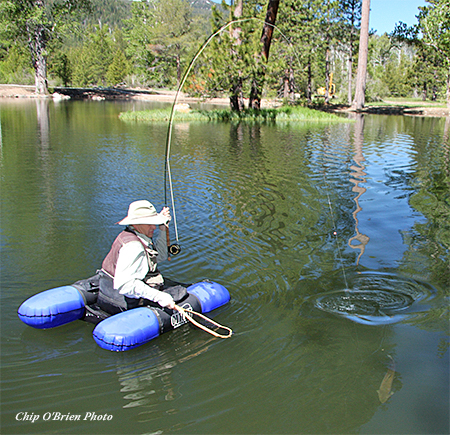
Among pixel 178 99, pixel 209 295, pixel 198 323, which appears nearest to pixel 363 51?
pixel 178 99

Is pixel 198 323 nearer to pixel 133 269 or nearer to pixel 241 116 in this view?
pixel 133 269

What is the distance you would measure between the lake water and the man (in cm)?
47

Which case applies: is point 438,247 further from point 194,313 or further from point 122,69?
point 122,69

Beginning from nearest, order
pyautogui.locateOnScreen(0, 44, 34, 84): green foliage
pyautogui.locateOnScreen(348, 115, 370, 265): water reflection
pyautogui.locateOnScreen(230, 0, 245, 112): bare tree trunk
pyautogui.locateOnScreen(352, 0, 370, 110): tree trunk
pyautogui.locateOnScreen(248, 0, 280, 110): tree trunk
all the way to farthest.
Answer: pyautogui.locateOnScreen(348, 115, 370, 265): water reflection, pyautogui.locateOnScreen(248, 0, 280, 110): tree trunk, pyautogui.locateOnScreen(230, 0, 245, 112): bare tree trunk, pyautogui.locateOnScreen(352, 0, 370, 110): tree trunk, pyautogui.locateOnScreen(0, 44, 34, 84): green foliage

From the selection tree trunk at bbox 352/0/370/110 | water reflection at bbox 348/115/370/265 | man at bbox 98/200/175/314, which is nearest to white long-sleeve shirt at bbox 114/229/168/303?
man at bbox 98/200/175/314

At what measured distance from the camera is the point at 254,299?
564 cm

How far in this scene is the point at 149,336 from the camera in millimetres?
4520

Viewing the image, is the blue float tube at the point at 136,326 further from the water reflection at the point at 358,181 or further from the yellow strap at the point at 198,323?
the water reflection at the point at 358,181

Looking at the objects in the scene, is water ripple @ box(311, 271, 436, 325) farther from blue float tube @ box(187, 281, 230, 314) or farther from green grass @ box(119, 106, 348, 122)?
green grass @ box(119, 106, 348, 122)

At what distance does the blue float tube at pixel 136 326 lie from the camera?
4352 millimetres

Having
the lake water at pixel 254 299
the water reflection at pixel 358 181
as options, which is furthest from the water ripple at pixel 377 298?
the water reflection at pixel 358 181

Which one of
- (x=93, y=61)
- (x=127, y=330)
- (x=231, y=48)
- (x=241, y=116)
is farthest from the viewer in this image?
(x=93, y=61)

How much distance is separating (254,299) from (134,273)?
1727 mm

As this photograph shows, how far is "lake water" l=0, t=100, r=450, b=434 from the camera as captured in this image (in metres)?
3.73
